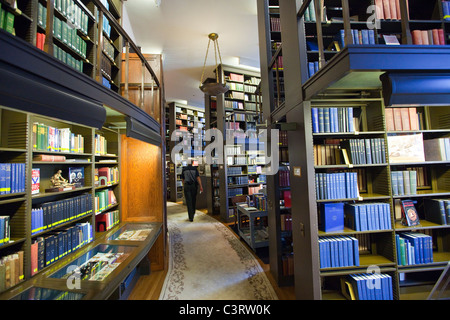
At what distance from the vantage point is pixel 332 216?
81.9 inches

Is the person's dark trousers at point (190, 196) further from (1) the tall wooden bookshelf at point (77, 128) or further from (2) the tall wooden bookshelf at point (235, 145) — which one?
(1) the tall wooden bookshelf at point (77, 128)

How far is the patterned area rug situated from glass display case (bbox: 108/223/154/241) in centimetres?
79

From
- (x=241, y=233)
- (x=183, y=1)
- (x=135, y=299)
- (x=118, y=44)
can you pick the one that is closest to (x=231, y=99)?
(x=183, y=1)

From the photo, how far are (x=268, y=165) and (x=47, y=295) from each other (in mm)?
2690

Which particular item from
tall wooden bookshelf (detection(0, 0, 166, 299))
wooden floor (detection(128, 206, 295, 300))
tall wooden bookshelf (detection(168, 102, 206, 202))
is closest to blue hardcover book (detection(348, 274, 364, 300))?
wooden floor (detection(128, 206, 295, 300))

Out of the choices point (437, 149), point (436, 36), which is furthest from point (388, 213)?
point (436, 36)

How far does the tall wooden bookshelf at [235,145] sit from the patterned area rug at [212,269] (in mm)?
1372

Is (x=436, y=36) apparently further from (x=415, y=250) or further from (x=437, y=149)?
(x=415, y=250)

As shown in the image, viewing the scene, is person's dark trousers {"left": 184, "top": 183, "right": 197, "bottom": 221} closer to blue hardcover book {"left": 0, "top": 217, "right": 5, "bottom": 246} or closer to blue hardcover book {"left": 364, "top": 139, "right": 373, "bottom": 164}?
blue hardcover book {"left": 0, "top": 217, "right": 5, "bottom": 246}

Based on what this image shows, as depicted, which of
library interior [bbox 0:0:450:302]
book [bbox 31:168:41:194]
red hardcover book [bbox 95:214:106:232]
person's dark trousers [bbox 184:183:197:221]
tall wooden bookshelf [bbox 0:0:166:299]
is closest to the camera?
tall wooden bookshelf [bbox 0:0:166:299]

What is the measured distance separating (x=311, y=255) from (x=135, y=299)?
2.21 meters

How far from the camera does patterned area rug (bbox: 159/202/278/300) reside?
2578mm

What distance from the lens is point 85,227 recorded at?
2459 mm

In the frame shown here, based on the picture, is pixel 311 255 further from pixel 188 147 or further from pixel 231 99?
pixel 188 147
